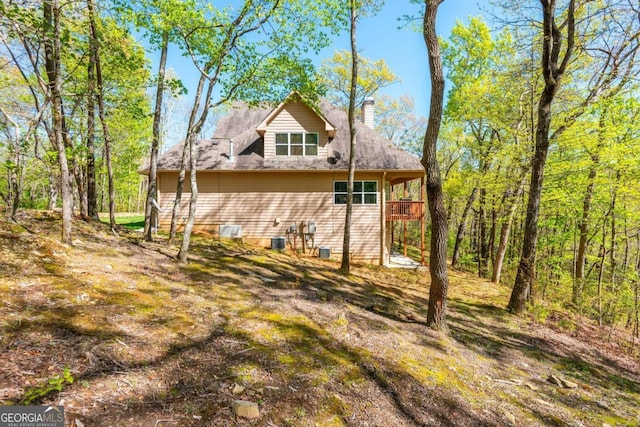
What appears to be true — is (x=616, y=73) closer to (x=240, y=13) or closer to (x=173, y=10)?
(x=240, y=13)

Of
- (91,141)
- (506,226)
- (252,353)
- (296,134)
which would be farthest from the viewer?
(296,134)

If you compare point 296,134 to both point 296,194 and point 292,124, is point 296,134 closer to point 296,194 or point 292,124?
point 292,124

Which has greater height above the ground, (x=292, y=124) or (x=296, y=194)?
(x=292, y=124)

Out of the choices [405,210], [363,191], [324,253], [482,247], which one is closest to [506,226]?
[405,210]

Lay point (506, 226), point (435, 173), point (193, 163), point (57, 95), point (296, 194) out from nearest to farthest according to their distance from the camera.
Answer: point (57, 95)
point (435, 173)
point (193, 163)
point (506, 226)
point (296, 194)

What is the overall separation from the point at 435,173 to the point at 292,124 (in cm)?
862

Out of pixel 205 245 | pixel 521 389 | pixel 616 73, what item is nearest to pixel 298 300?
pixel 521 389

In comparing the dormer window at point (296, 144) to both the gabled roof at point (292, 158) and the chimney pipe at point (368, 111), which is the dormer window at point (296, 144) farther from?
the chimney pipe at point (368, 111)

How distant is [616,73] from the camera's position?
25.5 ft

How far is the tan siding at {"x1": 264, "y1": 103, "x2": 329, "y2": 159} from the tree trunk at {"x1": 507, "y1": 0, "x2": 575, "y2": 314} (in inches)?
306

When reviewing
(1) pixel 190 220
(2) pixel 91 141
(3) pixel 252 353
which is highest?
(2) pixel 91 141

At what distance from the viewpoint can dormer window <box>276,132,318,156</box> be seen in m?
12.8

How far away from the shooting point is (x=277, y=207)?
1293cm

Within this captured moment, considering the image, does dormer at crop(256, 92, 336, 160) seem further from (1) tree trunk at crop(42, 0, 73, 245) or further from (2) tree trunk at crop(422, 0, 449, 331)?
(1) tree trunk at crop(42, 0, 73, 245)
